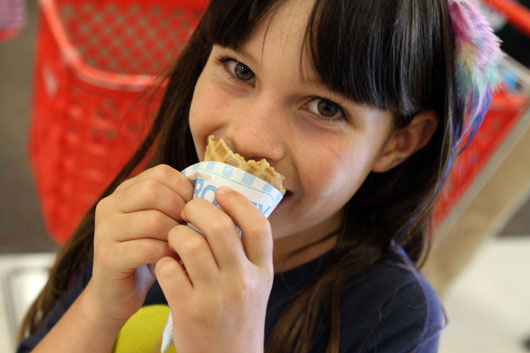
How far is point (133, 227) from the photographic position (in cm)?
68

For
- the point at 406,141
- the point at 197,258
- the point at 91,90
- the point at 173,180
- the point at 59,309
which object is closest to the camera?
the point at 197,258

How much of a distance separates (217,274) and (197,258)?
3cm

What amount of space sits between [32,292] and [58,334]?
2.77 ft

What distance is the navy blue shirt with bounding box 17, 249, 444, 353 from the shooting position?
0.85m

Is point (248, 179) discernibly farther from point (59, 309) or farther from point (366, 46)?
point (59, 309)

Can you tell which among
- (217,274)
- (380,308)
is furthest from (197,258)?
(380,308)

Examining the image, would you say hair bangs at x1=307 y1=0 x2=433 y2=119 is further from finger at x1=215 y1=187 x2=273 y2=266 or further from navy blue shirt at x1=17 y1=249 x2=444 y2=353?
navy blue shirt at x1=17 y1=249 x2=444 y2=353

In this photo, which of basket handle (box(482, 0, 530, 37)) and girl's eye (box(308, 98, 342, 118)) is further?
basket handle (box(482, 0, 530, 37))

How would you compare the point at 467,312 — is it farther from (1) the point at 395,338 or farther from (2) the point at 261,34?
(2) the point at 261,34

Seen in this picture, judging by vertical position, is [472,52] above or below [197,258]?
above

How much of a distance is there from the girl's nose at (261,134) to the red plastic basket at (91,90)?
1.06ft

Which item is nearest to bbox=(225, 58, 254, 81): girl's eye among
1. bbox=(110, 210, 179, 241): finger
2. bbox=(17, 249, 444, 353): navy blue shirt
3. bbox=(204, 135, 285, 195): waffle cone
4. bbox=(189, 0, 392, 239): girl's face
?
bbox=(189, 0, 392, 239): girl's face

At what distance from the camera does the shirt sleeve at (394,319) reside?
0.85 m

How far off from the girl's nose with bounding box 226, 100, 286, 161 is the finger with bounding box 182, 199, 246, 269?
0.11 m
